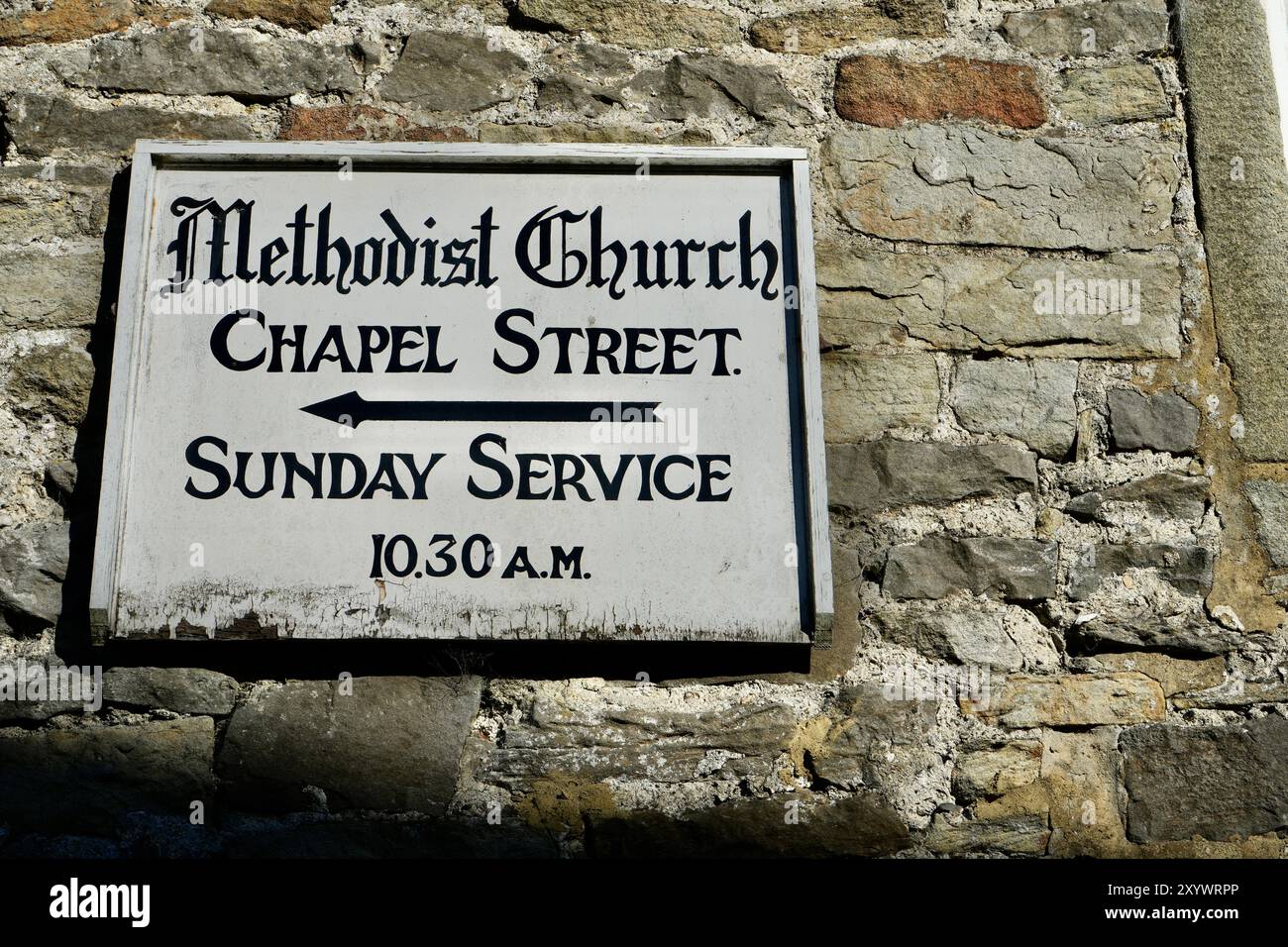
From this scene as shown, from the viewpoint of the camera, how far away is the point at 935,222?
188 centimetres

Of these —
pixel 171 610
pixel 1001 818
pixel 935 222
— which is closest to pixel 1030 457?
pixel 935 222

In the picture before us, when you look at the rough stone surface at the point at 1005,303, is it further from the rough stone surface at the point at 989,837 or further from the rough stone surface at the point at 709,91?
the rough stone surface at the point at 989,837

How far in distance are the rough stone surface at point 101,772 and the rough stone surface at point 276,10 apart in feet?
4.11

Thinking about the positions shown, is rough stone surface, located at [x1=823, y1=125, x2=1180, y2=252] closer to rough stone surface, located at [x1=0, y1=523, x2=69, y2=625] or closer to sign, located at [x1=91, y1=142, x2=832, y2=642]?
sign, located at [x1=91, y1=142, x2=832, y2=642]

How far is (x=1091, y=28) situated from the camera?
199cm

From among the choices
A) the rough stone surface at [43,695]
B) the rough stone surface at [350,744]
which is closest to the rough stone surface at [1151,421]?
the rough stone surface at [350,744]

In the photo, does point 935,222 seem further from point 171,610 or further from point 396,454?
point 171,610

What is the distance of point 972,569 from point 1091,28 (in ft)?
3.49

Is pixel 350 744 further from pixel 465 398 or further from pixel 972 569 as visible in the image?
pixel 972 569

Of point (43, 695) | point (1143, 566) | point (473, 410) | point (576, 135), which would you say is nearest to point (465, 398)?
point (473, 410)

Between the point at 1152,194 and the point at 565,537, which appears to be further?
the point at 1152,194

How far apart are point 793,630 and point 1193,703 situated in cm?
67
